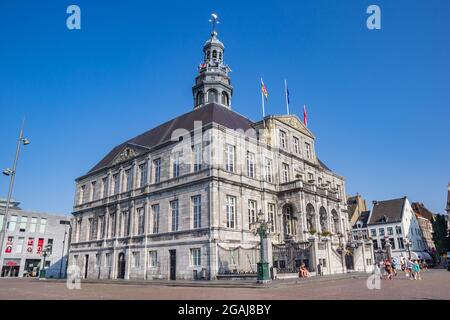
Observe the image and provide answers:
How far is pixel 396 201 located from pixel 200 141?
48.9m

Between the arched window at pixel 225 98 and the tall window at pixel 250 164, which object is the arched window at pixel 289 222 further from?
the arched window at pixel 225 98

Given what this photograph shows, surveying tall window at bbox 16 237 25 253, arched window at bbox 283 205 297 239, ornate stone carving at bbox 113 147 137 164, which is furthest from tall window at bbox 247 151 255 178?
tall window at bbox 16 237 25 253

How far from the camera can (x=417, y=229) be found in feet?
217

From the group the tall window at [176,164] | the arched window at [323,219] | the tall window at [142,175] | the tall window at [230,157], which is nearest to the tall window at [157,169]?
the tall window at [142,175]

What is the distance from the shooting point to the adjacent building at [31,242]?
2200 inches

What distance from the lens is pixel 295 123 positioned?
39750 mm

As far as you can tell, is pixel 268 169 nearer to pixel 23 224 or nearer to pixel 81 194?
pixel 81 194

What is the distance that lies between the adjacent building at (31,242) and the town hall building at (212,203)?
65.4 feet

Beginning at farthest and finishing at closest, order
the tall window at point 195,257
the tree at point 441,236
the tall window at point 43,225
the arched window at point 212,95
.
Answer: the tall window at point 43,225
the tree at point 441,236
the arched window at point 212,95
the tall window at point 195,257

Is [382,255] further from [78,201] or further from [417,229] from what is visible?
[78,201]

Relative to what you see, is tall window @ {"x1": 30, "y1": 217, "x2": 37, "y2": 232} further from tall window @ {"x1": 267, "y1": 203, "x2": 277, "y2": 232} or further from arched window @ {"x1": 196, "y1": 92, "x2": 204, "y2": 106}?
tall window @ {"x1": 267, "y1": 203, "x2": 277, "y2": 232}
